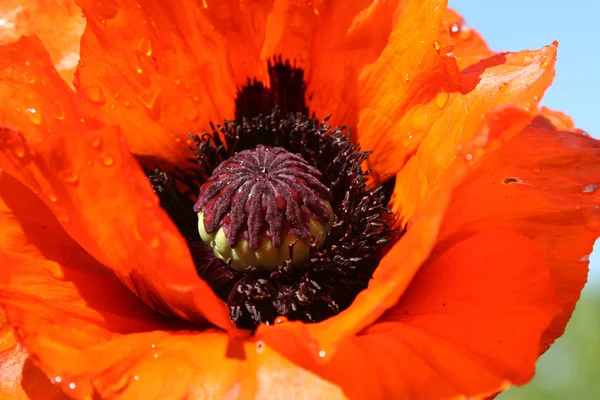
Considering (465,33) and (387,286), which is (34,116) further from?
(465,33)

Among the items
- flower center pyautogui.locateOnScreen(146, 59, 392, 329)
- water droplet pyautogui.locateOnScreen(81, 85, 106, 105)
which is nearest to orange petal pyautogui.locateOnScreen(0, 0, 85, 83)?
water droplet pyautogui.locateOnScreen(81, 85, 106, 105)

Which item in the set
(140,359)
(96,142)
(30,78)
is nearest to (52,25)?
(30,78)

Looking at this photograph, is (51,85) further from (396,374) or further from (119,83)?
(396,374)

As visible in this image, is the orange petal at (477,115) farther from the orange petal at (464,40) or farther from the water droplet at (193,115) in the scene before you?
the water droplet at (193,115)

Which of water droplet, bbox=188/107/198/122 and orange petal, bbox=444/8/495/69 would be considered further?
orange petal, bbox=444/8/495/69

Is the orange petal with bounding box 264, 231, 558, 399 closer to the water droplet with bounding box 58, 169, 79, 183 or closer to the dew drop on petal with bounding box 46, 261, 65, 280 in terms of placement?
the water droplet with bounding box 58, 169, 79, 183
